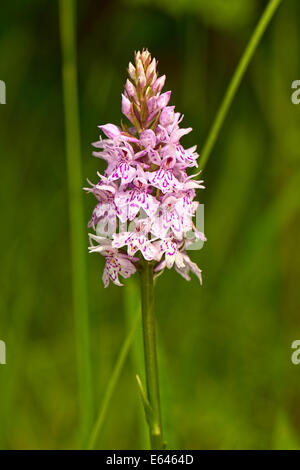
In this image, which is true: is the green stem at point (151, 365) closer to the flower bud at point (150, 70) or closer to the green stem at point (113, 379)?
the green stem at point (113, 379)

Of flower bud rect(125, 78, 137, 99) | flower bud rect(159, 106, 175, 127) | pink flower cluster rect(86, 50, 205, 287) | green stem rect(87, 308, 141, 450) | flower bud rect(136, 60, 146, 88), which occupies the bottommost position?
green stem rect(87, 308, 141, 450)

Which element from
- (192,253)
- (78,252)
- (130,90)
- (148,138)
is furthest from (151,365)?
(192,253)

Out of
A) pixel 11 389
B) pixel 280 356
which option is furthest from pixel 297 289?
pixel 11 389

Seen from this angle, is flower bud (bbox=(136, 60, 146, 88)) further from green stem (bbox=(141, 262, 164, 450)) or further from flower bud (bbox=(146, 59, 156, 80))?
green stem (bbox=(141, 262, 164, 450))

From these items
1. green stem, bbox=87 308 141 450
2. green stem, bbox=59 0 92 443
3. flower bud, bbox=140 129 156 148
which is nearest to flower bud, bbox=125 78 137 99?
flower bud, bbox=140 129 156 148

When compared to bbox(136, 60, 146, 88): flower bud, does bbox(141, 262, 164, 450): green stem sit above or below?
below

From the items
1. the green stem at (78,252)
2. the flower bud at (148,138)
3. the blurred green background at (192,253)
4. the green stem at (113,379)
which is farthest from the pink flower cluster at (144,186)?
the green stem at (78,252)
